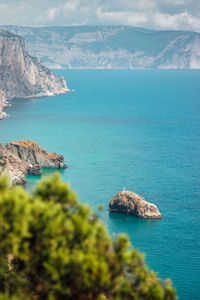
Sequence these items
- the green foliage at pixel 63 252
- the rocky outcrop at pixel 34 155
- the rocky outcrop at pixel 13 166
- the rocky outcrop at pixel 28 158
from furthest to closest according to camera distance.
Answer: the rocky outcrop at pixel 34 155 → the rocky outcrop at pixel 28 158 → the rocky outcrop at pixel 13 166 → the green foliage at pixel 63 252

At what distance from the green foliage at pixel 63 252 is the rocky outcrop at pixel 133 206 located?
179 ft

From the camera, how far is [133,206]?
89.9 meters

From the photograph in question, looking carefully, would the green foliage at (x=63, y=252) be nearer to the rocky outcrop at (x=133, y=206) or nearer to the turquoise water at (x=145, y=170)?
the turquoise water at (x=145, y=170)

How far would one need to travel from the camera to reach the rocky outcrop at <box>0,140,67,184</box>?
116 meters

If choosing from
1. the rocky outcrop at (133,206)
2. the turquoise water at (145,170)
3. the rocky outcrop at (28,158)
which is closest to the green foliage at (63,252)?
the turquoise water at (145,170)

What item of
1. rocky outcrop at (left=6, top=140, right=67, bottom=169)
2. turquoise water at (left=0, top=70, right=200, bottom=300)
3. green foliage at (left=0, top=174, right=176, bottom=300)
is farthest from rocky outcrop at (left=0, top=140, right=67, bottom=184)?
green foliage at (left=0, top=174, right=176, bottom=300)

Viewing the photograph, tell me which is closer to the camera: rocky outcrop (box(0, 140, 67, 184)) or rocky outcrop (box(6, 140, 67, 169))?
rocky outcrop (box(0, 140, 67, 184))

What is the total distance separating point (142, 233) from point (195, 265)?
13305 millimetres

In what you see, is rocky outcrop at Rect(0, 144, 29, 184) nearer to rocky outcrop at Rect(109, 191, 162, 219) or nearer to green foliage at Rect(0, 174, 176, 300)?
rocky outcrop at Rect(109, 191, 162, 219)

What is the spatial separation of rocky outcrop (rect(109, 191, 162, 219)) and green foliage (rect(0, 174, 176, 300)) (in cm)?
5444

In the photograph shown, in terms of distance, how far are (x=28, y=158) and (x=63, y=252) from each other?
94349mm

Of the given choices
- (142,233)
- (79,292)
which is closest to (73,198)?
(79,292)

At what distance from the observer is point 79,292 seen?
Result: 102 ft

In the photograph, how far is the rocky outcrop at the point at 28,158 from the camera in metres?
116
